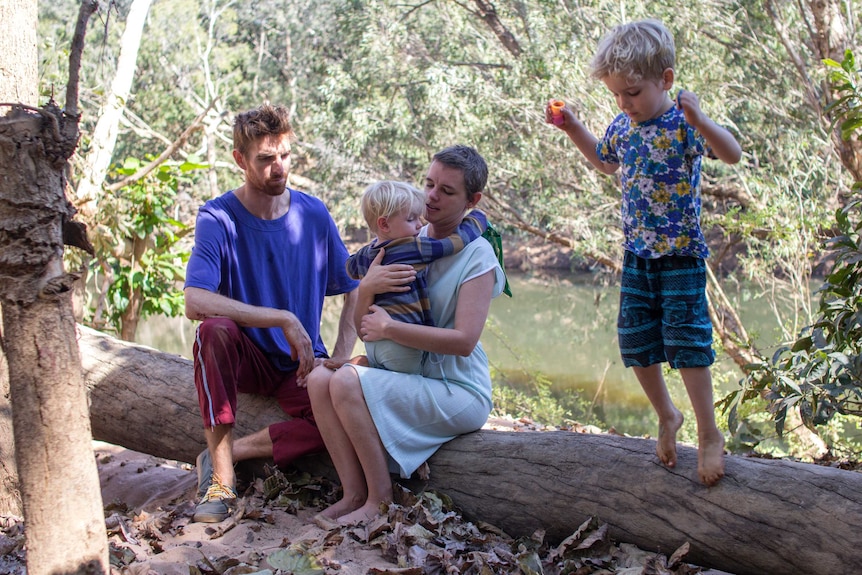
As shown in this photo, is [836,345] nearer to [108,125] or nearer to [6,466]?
[6,466]

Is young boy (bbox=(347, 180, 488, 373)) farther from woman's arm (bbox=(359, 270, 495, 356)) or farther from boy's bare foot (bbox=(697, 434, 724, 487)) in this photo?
boy's bare foot (bbox=(697, 434, 724, 487))

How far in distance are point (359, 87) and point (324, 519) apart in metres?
9.96

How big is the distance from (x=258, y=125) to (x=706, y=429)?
2018 millimetres

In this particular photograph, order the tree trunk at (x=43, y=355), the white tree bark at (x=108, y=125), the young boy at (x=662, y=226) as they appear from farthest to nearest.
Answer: the white tree bark at (x=108, y=125) → the young boy at (x=662, y=226) → the tree trunk at (x=43, y=355)

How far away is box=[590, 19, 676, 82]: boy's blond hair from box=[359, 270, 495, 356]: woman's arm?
838 millimetres

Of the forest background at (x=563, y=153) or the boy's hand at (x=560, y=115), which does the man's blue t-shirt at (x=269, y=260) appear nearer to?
the forest background at (x=563, y=153)

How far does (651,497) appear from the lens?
9.16 ft

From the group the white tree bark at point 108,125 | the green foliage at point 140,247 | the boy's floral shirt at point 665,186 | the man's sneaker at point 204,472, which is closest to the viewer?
the boy's floral shirt at point 665,186

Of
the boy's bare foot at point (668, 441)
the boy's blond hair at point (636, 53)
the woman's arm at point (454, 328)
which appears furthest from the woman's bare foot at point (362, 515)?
the boy's blond hair at point (636, 53)

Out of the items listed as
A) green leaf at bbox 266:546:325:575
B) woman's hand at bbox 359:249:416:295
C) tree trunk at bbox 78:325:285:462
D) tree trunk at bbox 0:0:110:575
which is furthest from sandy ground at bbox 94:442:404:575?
woman's hand at bbox 359:249:416:295

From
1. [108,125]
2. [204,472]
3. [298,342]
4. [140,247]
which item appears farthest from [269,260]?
[108,125]

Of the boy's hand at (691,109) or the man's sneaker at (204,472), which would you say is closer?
the boy's hand at (691,109)

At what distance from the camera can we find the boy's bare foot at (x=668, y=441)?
9.12 feet

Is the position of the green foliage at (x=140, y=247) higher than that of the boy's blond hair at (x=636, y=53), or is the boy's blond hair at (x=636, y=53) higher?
the boy's blond hair at (x=636, y=53)
